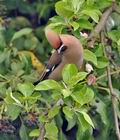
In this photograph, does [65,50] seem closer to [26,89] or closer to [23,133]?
[26,89]

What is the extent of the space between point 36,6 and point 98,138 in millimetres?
1701

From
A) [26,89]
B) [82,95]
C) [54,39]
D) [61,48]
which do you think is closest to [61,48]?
[61,48]

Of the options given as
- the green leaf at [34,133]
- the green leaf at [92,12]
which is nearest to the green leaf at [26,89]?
the green leaf at [34,133]

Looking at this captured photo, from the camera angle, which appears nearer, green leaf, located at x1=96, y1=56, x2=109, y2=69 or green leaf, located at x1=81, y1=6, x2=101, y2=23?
green leaf, located at x1=81, y1=6, x2=101, y2=23

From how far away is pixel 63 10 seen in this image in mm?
2607

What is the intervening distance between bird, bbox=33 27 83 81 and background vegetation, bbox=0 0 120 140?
0.04 metres

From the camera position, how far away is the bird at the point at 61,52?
2596mm

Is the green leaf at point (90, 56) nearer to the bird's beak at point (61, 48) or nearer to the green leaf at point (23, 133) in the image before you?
the bird's beak at point (61, 48)

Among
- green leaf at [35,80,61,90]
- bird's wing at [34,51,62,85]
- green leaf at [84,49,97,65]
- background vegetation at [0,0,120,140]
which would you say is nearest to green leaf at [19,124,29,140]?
background vegetation at [0,0,120,140]

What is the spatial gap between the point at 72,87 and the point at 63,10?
1.19 feet

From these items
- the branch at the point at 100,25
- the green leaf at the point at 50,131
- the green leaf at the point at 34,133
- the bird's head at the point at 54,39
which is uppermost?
the bird's head at the point at 54,39

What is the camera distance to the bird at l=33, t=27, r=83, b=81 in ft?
8.52

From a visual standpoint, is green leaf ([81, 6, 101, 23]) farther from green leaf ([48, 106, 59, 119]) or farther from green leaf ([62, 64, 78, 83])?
green leaf ([48, 106, 59, 119])

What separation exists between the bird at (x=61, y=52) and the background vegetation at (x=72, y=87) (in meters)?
0.04
